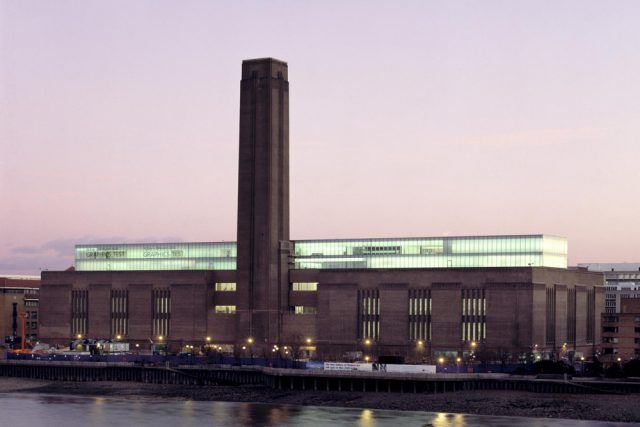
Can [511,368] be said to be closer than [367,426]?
No

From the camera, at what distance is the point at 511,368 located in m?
188

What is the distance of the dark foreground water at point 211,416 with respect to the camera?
147m

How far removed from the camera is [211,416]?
510 ft

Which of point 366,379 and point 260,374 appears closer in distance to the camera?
point 366,379

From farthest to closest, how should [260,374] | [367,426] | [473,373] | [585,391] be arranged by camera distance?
[260,374] < [473,373] < [585,391] < [367,426]

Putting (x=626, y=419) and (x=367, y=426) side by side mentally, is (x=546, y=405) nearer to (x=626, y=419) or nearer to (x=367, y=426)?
(x=626, y=419)

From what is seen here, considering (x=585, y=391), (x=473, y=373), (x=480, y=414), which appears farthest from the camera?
(x=473, y=373)

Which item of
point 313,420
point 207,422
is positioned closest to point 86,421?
point 207,422

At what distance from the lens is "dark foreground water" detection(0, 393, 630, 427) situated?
147 metres

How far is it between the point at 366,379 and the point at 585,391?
29803 mm

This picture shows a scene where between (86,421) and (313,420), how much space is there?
83.9ft

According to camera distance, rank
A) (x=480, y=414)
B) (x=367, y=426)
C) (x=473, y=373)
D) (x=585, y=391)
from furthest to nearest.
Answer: (x=473, y=373)
(x=585, y=391)
(x=480, y=414)
(x=367, y=426)

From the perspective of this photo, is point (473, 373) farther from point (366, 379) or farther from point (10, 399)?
point (10, 399)

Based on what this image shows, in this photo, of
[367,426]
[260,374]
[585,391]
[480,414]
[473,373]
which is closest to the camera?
[367,426]
